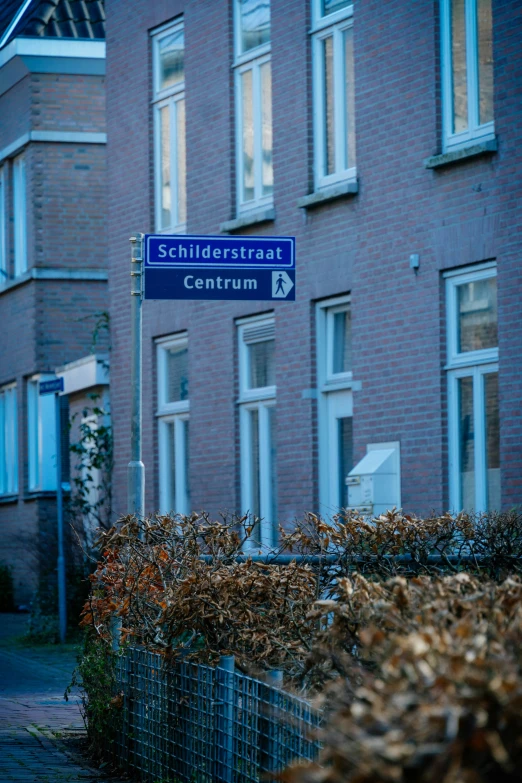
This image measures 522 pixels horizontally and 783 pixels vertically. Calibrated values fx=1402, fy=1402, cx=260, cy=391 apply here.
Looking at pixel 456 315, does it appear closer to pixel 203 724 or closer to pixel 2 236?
pixel 203 724

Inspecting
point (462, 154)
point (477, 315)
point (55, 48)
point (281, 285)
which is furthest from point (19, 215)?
point (281, 285)

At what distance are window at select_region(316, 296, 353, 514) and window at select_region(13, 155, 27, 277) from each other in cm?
983

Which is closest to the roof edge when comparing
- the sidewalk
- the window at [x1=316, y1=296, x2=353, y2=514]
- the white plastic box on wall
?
the window at [x1=316, y1=296, x2=353, y2=514]

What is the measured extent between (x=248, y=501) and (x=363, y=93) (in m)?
4.64

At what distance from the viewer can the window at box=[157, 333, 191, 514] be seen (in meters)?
16.7

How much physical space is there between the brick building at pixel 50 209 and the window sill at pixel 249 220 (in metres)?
6.99

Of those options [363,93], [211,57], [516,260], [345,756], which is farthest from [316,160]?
[345,756]

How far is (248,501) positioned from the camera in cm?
1536

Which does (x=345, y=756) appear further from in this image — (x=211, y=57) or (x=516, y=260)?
(x=211, y=57)

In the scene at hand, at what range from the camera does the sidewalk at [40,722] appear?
743 centimetres

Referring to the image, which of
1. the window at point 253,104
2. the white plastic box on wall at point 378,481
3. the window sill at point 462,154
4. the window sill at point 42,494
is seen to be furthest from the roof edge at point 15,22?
the white plastic box on wall at point 378,481

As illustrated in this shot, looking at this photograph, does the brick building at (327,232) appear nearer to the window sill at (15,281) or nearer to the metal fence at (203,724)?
the window sill at (15,281)

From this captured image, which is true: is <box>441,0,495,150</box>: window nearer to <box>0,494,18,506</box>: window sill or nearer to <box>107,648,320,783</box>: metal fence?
<box>107,648,320,783</box>: metal fence

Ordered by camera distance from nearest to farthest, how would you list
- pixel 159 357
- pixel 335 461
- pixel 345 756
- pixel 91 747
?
pixel 345 756 → pixel 91 747 → pixel 335 461 → pixel 159 357
